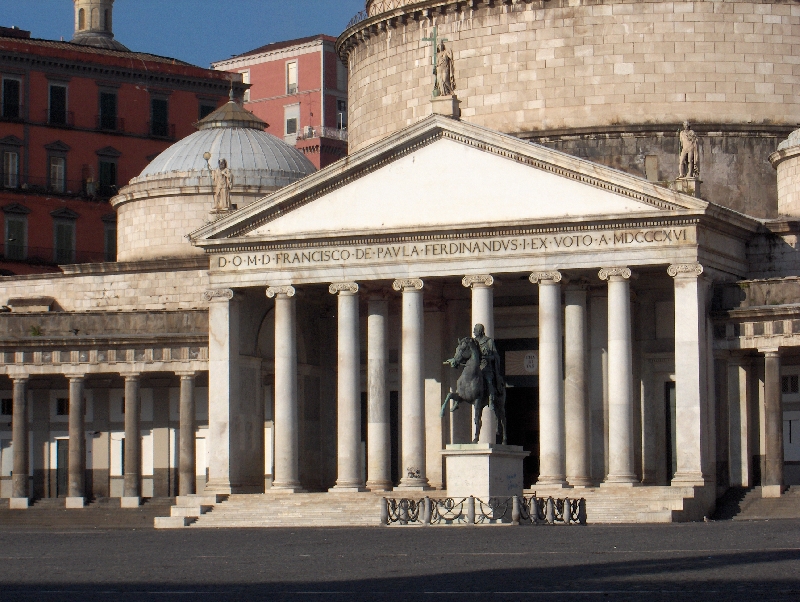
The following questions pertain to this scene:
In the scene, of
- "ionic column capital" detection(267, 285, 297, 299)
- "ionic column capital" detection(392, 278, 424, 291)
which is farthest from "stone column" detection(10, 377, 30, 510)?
"ionic column capital" detection(392, 278, 424, 291)

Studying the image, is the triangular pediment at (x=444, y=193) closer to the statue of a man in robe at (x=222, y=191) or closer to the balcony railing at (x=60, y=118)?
the statue of a man in robe at (x=222, y=191)

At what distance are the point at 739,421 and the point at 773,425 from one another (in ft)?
7.71

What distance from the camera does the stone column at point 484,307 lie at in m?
55.7

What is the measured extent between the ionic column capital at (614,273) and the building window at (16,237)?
38.7 meters

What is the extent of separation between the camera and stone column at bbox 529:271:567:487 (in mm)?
54906

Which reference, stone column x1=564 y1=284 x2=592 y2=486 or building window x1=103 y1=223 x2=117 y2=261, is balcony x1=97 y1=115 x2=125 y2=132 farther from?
stone column x1=564 y1=284 x2=592 y2=486

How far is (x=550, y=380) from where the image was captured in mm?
55000

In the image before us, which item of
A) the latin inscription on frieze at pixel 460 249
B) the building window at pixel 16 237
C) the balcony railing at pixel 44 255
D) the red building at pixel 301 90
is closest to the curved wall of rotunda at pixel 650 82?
→ the latin inscription on frieze at pixel 460 249

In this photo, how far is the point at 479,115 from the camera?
212 ft

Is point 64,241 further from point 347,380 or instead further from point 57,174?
point 347,380

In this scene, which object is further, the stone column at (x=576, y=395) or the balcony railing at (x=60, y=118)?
the balcony railing at (x=60, y=118)

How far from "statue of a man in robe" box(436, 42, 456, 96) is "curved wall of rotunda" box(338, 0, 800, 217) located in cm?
653

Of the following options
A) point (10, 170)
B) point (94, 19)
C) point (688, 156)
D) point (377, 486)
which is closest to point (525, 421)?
point (377, 486)

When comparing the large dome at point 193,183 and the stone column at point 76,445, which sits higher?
the large dome at point 193,183
